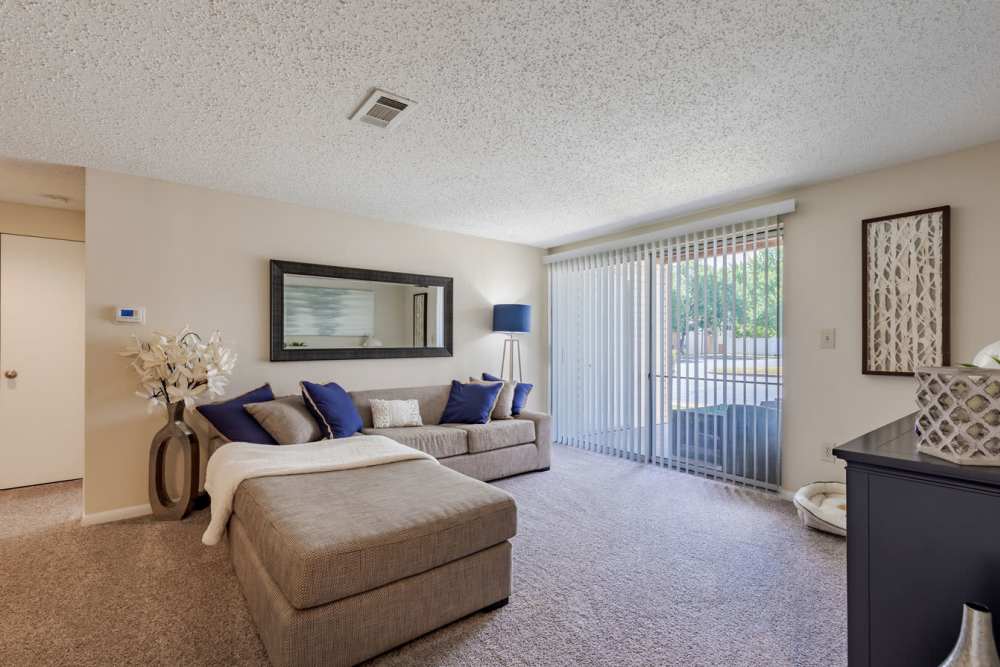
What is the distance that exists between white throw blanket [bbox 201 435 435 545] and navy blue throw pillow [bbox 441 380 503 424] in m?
1.09

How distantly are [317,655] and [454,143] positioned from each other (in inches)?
99.1

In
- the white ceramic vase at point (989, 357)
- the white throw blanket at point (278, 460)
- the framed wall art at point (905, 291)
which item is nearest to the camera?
the white ceramic vase at point (989, 357)

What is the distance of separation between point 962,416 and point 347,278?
13.2ft

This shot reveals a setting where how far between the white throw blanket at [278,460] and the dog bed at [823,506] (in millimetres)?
2427

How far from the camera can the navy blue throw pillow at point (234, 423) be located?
10.2ft

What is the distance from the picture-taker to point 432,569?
1.91 metres

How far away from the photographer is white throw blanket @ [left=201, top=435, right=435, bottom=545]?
7.71 feet

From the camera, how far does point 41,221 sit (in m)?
3.96

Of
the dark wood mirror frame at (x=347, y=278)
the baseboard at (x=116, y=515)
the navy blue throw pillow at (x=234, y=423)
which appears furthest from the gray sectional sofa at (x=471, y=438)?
the baseboard at (x=116, y=515)

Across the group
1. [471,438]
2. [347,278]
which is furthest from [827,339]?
[347,278]

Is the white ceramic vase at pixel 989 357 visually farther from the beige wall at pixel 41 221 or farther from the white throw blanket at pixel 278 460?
the beige wall at pixel 41 221

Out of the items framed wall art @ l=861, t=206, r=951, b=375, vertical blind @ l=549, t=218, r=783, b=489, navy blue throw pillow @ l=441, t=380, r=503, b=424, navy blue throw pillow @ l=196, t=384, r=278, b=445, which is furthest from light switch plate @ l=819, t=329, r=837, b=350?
navy blue throw pillow @ l=196, t=384, r=278, b=445

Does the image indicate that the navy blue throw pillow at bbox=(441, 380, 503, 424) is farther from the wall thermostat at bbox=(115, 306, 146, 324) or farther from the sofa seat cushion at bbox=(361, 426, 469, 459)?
the wall thermostat at bbox=(115, 306, 146, 324)

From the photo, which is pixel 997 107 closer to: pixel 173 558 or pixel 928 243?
pixel 928 243
